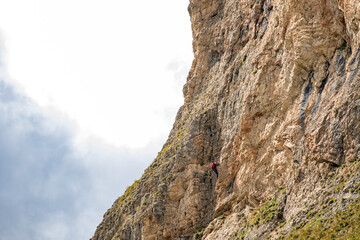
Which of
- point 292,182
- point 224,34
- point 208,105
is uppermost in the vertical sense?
point 224,34

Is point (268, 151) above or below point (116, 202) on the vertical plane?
below

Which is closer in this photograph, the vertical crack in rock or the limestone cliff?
the limestone cliff

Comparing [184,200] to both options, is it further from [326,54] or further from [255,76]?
[326,54]

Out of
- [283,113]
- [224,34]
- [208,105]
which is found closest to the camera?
[283,113]

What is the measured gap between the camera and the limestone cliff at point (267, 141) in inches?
1112

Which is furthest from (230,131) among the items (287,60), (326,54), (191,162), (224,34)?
(224,34)

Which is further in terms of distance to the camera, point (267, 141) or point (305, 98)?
point (267, 141)

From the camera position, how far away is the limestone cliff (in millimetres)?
28250

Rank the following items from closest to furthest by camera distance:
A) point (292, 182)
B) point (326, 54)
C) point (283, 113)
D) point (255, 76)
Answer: point (292, 182) < point (326, 54) < point (283, 113) < point (255, 76)

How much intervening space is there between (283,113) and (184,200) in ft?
40.2

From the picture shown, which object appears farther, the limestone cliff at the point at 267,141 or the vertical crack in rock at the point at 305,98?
the vertical crack in rock at the point at 305,98

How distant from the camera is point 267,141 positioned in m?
37.1

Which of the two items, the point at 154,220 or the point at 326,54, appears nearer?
the point at 326,54

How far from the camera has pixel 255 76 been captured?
4006 cm
